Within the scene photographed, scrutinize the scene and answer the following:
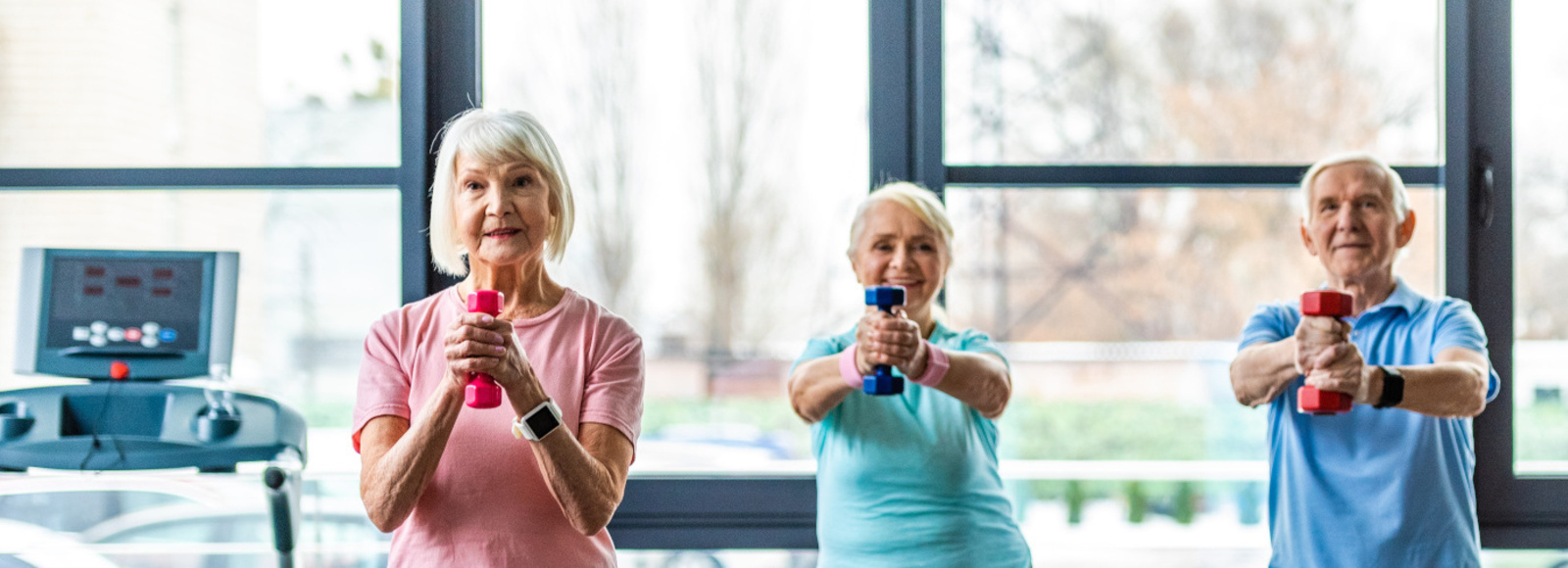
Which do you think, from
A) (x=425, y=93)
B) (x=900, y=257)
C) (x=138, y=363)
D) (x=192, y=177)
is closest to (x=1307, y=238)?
(x=900, y=257)

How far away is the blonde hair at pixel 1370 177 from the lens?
1.79m

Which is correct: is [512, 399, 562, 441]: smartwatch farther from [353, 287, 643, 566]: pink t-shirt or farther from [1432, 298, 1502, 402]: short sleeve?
[1432, 298, 1502, 402]: short sleeve

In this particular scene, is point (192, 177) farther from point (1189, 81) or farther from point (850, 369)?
point (1189, 81)

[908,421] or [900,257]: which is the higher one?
[900,257]

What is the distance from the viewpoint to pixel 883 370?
5.29ft

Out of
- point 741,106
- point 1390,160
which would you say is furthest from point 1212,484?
point 741,106

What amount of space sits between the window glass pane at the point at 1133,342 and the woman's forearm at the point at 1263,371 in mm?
548

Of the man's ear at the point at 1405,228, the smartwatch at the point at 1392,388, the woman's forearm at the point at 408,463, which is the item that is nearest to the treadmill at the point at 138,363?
the woman's forearm at the point at 408,463

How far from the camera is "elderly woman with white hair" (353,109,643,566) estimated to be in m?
1.33

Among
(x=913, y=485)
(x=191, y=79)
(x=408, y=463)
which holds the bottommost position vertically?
(x=913, y=485)

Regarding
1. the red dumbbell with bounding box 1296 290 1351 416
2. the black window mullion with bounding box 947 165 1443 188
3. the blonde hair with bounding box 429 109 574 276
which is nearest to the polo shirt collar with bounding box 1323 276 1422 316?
the red dumbbell with bounding box 1296 290 1351 416

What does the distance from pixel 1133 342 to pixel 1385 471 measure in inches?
52.4

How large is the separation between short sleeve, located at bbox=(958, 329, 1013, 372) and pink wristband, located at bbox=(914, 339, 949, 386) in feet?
0.52

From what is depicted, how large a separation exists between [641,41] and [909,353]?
178 centimetres
